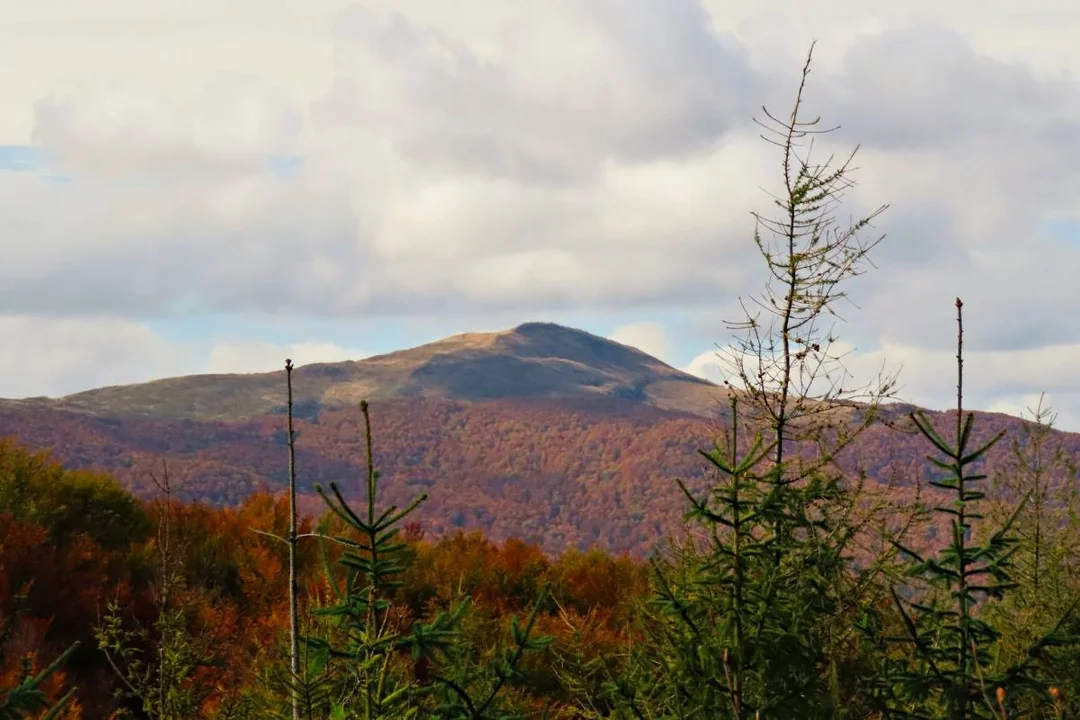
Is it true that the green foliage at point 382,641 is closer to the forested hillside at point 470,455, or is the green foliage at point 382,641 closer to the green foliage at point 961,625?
the green foliage at point 961,625

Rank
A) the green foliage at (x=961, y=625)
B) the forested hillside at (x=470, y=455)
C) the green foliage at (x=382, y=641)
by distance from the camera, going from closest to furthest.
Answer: the green foliage at (x=382, y=641)
the green foliage at (x=961, y=625)
the forested hillside at (x=470, y=455)

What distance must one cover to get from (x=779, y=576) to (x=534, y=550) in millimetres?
14784

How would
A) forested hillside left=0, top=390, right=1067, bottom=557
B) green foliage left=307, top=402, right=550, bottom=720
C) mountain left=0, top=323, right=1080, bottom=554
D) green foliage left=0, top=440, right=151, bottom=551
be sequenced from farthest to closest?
1. mountain left=0, top=323, right=1080, bottom=554
2. forested hillside left=0, top=390, right=1067, bottom=557
3. green foliage left=0, top=440, right=151, bottom=551
4. green foliage left=307, top=402, right=550, bottom=720

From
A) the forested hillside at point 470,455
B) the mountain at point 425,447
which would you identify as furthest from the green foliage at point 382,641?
the forested hillside at point 470,455

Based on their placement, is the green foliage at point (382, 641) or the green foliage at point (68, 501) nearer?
the green foliage at point (382, 641)

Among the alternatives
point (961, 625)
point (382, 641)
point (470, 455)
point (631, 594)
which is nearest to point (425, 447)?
point (470, 455)

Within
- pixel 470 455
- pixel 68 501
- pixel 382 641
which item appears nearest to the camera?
pixel 382 641

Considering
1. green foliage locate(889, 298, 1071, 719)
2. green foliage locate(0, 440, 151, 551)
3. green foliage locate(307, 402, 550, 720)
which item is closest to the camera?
green foliage locate(307, 402, 550, 720)

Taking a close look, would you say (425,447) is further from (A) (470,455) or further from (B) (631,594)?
(B) (631,594)

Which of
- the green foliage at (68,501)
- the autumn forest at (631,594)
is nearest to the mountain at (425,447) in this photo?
the green foliage at (68,501)

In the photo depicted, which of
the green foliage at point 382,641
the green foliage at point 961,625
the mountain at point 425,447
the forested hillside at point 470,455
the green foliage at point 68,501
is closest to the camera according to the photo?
the green foliage at point 382,641

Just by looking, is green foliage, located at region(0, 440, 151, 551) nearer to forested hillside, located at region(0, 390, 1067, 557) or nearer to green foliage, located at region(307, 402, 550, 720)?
green foliage, located at region(307, 402, 550, 720)

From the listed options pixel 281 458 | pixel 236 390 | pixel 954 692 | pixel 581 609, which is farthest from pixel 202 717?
pixel 236 390

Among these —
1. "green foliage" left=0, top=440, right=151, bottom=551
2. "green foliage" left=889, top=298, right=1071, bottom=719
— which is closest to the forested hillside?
"green foliage" left=0, top=440, right=151, bottom=551
